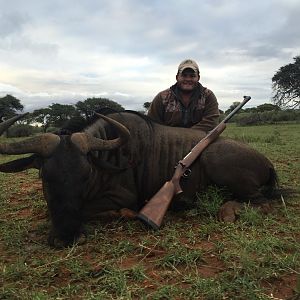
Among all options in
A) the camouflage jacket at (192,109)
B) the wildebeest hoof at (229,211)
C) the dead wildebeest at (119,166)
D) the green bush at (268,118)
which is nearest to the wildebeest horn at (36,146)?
the dead wildebeest at (119,166)

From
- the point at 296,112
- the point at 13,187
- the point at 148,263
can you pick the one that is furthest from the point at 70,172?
the point at 296,112

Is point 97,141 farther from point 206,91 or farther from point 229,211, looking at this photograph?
point 206,91

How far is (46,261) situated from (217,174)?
209cm

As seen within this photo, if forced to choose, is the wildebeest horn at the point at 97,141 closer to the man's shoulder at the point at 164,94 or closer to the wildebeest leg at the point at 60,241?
the wildebeest leg at the point at 60,241

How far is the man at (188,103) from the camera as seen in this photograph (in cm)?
529

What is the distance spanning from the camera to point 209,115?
5.26 m

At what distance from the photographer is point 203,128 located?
5.15 meters

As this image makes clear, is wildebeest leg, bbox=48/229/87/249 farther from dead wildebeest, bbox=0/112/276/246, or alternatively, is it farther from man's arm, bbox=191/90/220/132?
man's arm, bbox=191/90/220/132

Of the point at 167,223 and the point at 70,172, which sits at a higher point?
the point at 70,172

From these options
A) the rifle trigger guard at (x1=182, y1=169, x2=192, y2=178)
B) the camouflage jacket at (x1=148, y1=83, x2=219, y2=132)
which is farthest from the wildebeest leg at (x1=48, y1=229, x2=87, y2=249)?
the camouflage jacket at (x1=148, y1=83, x2=219, y2=132)

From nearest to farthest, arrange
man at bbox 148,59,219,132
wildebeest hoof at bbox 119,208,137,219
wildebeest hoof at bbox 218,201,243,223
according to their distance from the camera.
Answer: wildebeest hoof at bbox 218,201,243,223, wildebeest hoof at bbox 119,208,137,219, man at bbox 148,59,219,132

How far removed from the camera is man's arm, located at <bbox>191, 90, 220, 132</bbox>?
5176 millimetres

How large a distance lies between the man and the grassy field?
4.09ft

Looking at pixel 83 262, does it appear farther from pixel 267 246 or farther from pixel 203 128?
pixel 203 128
